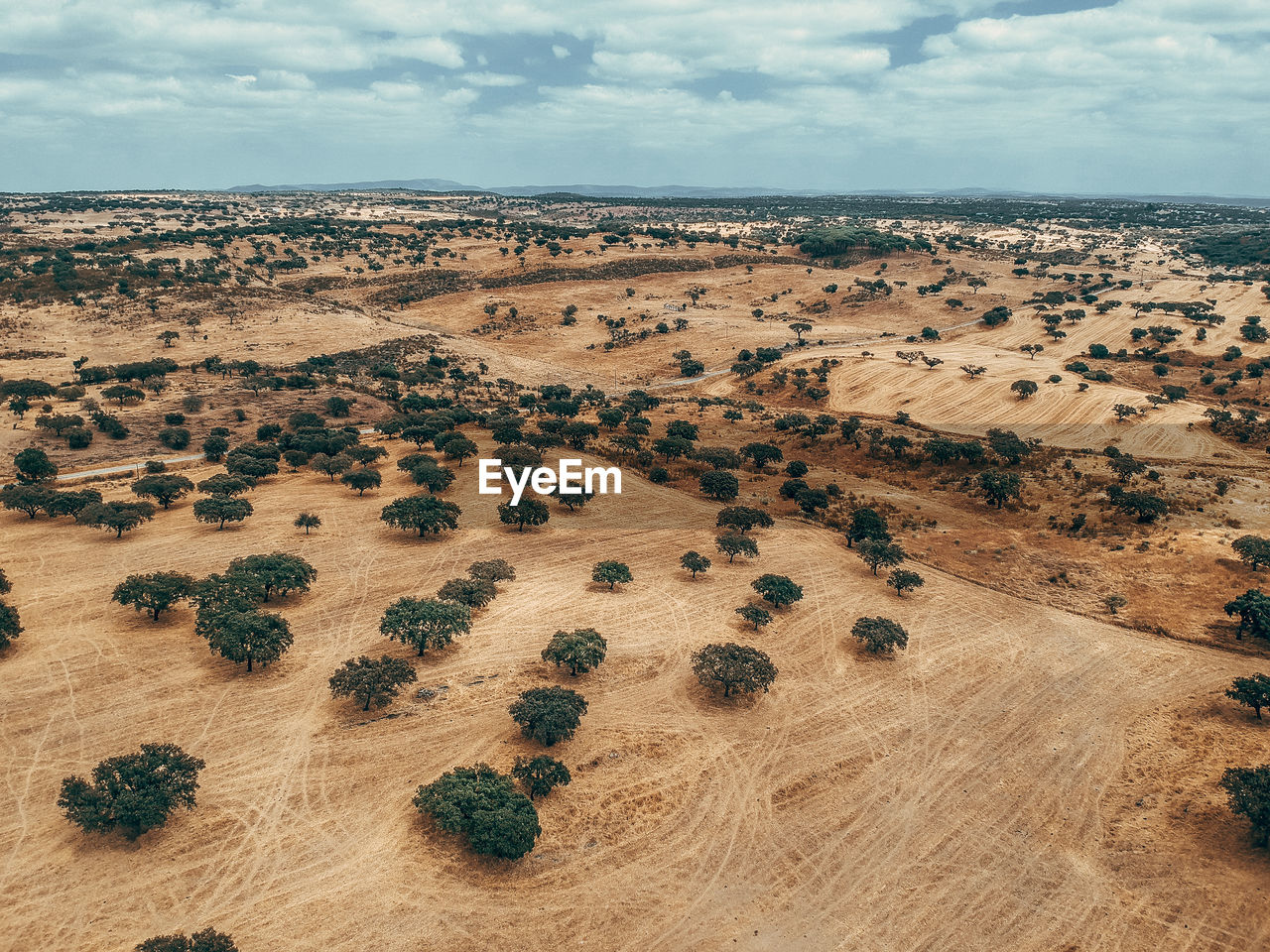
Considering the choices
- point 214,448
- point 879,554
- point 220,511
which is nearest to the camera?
point 879,554

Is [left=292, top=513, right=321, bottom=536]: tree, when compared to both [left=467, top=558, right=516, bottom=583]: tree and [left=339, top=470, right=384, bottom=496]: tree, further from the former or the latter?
[left=467, top=558, right=516, bottom=583]: tree

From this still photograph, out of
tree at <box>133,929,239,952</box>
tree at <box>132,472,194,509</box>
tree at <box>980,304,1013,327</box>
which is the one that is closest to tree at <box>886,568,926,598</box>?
tree at <box>133,929,239,952</box>

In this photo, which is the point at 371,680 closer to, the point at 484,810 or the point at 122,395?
the point at 484,810

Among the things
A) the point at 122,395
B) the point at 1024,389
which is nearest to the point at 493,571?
the point at 122,395

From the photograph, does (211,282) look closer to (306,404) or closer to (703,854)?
(306,404)

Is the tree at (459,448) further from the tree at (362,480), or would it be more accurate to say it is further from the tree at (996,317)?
the tree at (996,317)

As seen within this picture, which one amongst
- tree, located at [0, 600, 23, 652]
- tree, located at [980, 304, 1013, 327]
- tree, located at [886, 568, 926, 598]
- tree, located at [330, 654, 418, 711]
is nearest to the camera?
tree, located at [330, 654, 418, 711]

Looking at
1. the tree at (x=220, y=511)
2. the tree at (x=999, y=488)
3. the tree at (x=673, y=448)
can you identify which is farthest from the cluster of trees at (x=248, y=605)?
the tree at (x=999, y=488)
